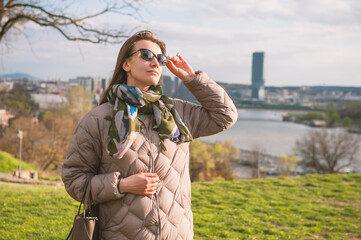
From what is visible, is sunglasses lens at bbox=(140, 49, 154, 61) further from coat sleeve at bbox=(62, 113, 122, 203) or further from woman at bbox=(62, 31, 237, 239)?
coat sleeve at bbox=(62, 113, 122, 203)

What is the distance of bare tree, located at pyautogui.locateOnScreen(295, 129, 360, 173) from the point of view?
34656 millimetres

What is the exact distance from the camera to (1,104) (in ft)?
139

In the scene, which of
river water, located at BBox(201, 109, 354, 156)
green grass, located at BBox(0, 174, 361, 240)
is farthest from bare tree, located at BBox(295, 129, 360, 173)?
green grass, located at BBox(0, 174, 361, 240)

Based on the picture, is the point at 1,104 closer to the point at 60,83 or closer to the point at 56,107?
the point at 56,107

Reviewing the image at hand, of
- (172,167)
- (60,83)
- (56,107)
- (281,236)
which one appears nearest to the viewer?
(172,167)

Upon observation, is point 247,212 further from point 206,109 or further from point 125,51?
point 125,51

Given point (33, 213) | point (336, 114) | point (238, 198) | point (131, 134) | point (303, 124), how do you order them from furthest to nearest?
point (303, 124) < point (336, 114) < point (238, 198) < point (33, 213) < point (131, 134)

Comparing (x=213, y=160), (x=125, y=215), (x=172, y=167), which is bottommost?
(x=213, y=160)

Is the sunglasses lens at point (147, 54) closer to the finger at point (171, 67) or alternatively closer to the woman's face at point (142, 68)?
the woman's face at point (142, 68)

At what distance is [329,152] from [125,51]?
36.8m

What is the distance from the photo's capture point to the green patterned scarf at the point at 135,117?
1824mm

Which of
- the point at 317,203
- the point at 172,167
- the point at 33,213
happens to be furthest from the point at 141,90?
the point at 317,203

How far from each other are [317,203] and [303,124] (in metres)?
83.9

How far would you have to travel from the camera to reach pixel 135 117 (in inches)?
74.4
